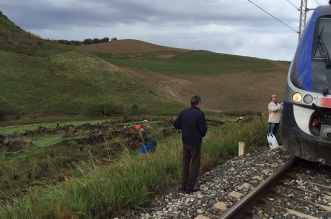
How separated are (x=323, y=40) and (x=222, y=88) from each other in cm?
4257

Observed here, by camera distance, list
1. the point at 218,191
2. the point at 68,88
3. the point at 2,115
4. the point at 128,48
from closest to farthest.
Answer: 1. the point at 218,191
2. the point at 2,115
3. the point at 68,88
4. the point at 128,48

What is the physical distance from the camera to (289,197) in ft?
21.1

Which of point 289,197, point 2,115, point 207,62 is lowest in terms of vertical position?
point 2,115

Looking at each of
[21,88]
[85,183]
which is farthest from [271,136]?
[21,88]

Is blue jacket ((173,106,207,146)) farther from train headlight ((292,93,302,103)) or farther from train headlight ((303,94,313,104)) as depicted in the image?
train headlight ((303,94,313,104))

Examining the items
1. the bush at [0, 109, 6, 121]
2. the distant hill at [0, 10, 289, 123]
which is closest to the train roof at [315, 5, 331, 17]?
the distant hill at [0, 10, 289, 123]

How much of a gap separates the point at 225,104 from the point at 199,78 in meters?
13.8

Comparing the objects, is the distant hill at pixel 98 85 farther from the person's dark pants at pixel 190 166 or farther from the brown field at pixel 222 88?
the person's dark pants at pixel 190 166

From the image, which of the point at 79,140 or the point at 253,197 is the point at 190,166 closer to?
the point at 253,197

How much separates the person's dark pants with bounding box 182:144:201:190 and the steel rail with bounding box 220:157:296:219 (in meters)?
1.10

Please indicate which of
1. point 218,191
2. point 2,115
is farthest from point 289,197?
point 2,115

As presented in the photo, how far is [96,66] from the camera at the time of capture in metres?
45.4

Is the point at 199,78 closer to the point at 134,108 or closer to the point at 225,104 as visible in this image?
the point at 225,104

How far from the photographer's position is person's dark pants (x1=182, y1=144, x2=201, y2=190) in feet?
23.2
